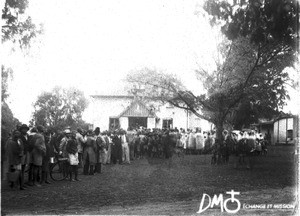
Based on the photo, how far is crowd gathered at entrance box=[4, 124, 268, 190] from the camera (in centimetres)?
1012

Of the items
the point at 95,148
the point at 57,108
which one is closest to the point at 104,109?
the point at 57,108

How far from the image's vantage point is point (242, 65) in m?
17.7

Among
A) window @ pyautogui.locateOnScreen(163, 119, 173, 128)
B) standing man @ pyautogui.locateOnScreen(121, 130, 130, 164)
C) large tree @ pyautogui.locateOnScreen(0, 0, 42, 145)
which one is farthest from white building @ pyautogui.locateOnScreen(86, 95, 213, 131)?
large tree @ pyautogui.locateOnScreen(0, 0, 42, 145)

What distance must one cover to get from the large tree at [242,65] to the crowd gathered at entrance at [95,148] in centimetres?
206

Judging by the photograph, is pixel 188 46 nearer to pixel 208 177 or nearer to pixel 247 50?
pixel 247 50

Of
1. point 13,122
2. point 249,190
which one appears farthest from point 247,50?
point 13,122

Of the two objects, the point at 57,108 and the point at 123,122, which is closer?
the point at 57,108

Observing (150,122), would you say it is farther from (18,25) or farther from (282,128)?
(18,25)

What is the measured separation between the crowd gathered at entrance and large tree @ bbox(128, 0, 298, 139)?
2.06 meters

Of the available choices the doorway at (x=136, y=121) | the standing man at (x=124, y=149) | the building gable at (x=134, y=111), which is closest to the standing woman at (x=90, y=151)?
the standing man at (x=124, y=149)

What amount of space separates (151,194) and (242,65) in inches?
413

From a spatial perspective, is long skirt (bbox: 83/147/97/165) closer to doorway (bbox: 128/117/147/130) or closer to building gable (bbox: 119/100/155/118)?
building gable (bbox: 119/100/155/118)

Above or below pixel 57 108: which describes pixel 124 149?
below

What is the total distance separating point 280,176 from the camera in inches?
476
